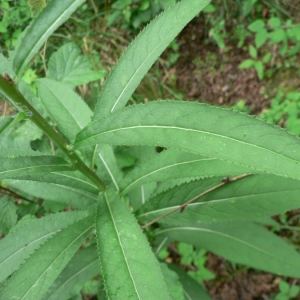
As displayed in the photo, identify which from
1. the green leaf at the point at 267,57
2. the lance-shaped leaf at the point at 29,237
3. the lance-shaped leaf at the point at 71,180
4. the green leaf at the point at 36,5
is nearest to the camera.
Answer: the green leaf at the point at 36,5

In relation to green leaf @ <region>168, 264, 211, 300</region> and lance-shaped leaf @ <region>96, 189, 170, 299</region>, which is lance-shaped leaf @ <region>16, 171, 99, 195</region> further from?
green leaf @ <region>168, 264, 211, 300</region>

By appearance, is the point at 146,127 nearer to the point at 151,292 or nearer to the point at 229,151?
the point at 229,151

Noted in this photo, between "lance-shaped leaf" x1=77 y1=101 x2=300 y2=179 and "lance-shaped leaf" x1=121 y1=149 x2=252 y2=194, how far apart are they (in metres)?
0.37

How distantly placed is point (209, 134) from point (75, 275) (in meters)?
1.18

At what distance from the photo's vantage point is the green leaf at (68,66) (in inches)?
100

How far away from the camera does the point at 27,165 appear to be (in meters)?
1.24

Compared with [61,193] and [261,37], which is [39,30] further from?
[261,37]

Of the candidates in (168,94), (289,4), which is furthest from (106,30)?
(289,4)

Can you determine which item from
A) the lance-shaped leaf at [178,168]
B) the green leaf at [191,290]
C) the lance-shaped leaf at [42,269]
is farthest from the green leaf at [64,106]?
the green leaf at [191,290]

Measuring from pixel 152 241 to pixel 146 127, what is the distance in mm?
1410

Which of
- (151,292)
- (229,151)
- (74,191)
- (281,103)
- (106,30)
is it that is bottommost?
(151,292)

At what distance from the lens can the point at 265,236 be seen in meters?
2.09

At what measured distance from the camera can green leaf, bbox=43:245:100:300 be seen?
1825 millimetres

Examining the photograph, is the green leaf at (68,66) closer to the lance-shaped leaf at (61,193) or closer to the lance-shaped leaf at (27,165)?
the lance-shaped leaf at (61,193)
